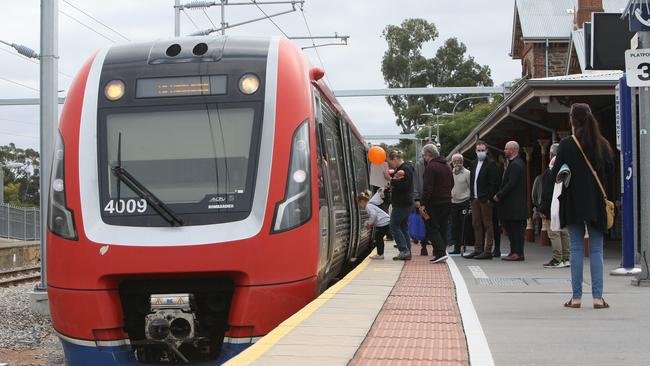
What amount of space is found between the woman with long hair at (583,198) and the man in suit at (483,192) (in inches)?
210

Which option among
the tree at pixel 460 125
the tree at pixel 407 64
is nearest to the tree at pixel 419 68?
the tree at pixel 407 64

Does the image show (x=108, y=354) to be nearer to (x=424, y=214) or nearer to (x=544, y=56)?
(x=424, y=214)

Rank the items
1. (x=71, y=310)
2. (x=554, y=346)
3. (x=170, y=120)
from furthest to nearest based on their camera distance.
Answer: (x=170, y=120) < (x=71, y=310) < (x=554, y=346)

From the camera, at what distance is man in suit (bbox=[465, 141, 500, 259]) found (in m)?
12.9

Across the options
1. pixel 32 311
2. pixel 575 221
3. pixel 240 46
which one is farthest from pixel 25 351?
pixel 575 221

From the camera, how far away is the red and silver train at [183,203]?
671cm

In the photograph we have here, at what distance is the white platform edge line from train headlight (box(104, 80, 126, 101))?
10.8 feet

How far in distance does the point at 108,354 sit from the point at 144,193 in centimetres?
126

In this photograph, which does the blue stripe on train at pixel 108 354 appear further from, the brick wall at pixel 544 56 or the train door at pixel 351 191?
the brick wall at pixel 544 56

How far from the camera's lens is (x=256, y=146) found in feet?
23.1

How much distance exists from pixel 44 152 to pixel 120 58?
20.3ft

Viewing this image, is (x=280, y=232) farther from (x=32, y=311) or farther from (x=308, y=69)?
(x=32, y=311)

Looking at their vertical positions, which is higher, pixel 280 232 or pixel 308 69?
pixel 308 69

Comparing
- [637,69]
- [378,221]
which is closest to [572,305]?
[637,69]
